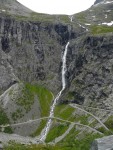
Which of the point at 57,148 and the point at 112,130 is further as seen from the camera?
the point at 112,130

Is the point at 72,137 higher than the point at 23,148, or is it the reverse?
the point at 23,148

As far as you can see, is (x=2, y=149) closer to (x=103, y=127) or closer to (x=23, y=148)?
(x=23, y=148)

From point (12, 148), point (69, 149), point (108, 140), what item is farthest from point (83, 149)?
point (108, 140)

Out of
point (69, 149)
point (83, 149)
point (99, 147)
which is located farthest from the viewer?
point (69, 149)

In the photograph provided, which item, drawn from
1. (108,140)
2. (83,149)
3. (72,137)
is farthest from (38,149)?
(108,140)

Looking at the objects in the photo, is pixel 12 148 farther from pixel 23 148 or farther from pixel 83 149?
pixel 83 149

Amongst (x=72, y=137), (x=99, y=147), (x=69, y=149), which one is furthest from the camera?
(x=72, y=137)

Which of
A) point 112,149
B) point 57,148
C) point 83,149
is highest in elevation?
point 112,149

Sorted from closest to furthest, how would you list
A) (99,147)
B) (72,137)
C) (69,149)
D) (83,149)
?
(99,147) → (83,149) → (69,149) → (72,137)

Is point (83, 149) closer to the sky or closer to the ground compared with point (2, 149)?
closer to the sky
